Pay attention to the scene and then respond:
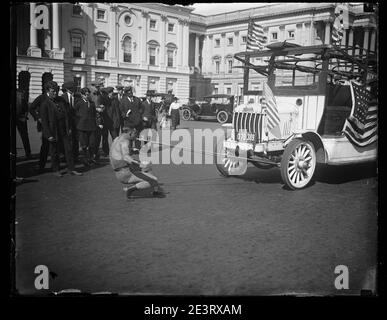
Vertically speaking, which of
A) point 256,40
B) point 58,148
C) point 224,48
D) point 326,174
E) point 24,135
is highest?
point 256,40

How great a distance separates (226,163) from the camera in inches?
333

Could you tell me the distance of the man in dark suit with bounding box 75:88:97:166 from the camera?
8.92 m

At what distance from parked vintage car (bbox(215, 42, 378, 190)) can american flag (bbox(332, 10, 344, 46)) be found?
572 mm

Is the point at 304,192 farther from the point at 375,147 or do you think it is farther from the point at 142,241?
the point at 142,241

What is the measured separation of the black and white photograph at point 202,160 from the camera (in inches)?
163

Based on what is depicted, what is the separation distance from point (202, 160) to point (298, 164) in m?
3.26

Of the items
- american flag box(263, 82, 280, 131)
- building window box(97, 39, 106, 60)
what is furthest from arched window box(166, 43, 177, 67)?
american flag box(263, 82, 280, 131)

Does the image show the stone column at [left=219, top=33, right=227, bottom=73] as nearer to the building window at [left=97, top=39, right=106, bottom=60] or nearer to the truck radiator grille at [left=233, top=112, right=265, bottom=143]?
the truck radiator grille at [left=233, top=112, right=265, bottom=143]

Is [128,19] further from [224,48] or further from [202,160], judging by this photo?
[202,160]

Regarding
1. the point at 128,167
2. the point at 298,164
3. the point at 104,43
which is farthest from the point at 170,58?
the point at 298,164

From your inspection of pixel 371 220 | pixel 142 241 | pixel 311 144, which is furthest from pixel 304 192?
pixel 142 241

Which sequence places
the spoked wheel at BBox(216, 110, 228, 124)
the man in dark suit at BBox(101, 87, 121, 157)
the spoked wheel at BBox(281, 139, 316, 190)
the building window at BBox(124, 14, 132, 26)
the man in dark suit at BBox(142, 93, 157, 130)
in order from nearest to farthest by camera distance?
1. the building window at BBox(124, 14, 132, 26)
2. the spoked wheel at BBox(281, 139, 316, 190)
3. the man in dark suit at BBox(101, 87, 121, 157)
4. the man in dark suit at BBox(142, 93, 157, 130)
5. the spoked wheel at BBox(216, 110, 228, 124)

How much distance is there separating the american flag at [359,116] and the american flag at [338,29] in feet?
5.48

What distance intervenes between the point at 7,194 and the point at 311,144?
18.4 feet
